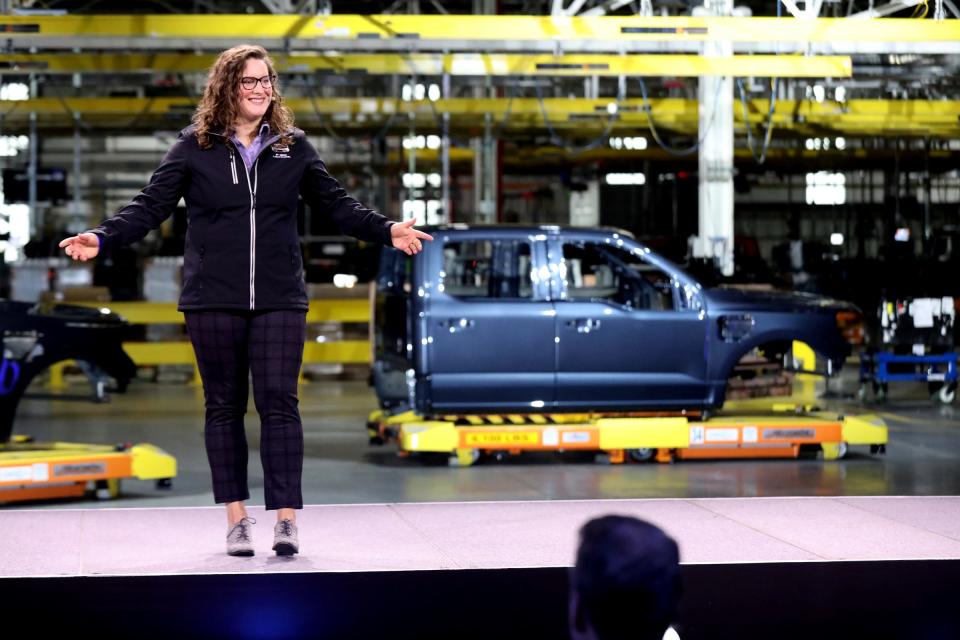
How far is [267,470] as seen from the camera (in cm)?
564

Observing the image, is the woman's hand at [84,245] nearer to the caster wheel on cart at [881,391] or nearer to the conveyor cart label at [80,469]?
the conveyor cart label at [80,469]

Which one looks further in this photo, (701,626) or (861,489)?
(861,489)

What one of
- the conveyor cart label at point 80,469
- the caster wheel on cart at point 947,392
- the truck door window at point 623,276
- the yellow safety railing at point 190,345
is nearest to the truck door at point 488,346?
the truck door window at point 623,276

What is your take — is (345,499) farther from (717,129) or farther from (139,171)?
(139,171)

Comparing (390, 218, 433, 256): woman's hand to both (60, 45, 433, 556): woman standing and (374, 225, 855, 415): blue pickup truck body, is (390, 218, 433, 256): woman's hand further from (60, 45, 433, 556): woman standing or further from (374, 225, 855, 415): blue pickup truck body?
(374, 225, 855, 415): blue pickup truck body

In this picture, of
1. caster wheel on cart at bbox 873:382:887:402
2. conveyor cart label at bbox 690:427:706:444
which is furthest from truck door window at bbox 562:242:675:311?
caster wheel on cart at bbox 873:382:887:402

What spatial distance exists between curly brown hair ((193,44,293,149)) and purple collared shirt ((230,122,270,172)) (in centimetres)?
4

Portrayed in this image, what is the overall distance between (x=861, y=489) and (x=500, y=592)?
420cm

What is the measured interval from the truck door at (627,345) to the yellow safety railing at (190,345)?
9.06 meters

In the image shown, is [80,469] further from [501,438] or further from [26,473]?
[501,438]

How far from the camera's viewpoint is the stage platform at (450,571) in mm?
4723

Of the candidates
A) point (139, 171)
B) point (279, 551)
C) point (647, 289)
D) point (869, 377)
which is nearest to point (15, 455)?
point (279, 551)

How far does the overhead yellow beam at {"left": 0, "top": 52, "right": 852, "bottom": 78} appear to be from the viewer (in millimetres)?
14117

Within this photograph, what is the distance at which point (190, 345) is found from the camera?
61.4 ft
